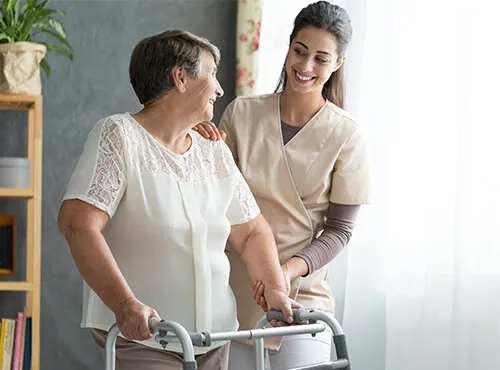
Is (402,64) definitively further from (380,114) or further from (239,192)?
(239,192)

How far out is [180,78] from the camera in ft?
6.35

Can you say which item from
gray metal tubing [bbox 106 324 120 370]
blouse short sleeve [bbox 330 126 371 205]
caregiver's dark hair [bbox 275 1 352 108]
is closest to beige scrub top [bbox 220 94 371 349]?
blouse short sleeve [bbox 330 126 371 205]

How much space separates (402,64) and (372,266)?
27.1 inches

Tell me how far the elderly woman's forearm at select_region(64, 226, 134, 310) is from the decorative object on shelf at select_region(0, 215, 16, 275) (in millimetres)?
1491

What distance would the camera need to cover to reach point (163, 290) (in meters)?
1.83

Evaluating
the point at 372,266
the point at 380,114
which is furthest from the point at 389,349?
the point at 380,114

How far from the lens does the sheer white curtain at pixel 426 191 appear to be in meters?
2.55

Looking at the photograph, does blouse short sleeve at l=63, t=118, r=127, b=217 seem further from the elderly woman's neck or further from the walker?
the walker

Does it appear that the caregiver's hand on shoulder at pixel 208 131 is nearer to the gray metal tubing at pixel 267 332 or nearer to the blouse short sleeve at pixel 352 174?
the blouse short sleeve at pixel 352 174

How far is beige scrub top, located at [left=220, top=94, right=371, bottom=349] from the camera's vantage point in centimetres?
229

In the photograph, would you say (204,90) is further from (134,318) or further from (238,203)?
(134,318)

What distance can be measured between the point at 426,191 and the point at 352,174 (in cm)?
48

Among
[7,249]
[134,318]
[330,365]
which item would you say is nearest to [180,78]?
[134,318]

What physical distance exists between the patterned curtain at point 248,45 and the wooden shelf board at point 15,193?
2.92 feet
